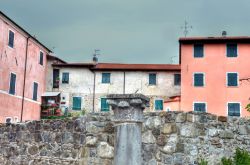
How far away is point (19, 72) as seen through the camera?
3328 cm

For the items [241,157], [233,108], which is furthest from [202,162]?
[233,108]

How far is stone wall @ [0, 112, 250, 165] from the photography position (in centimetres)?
911

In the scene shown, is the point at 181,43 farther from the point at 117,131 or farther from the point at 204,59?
the point at 117,131

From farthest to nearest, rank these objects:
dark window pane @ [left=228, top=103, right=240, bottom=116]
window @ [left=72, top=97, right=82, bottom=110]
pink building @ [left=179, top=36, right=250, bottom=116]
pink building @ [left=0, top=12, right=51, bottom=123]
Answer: window @ [left=72, top=97, right=82, bottom=110] → pink building @ [left=179, top=36, right=250, bottom=116] → dark window pane @ [left=228, top=103, right=240, bottom=116] → pink building @ [left=0, top=12, right=51, bottom=123]

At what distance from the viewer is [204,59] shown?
35.9 metres

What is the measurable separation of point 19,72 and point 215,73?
18138 mm

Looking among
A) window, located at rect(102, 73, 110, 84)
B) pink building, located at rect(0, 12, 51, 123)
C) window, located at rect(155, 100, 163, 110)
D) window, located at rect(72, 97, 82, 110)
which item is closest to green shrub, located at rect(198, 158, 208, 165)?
pink building, located at rect(0, 12, 51, 123)

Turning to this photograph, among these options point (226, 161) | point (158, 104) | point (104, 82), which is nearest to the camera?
point (226, 161)

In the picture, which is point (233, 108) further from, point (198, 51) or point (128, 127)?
point (128, 127)

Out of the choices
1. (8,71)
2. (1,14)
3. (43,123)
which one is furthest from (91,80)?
(43,123)

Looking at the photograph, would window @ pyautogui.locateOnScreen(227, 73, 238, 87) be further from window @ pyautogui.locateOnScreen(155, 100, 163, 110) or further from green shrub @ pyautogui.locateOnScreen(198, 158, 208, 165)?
green shrub @ pyautogui.locateOnScreen(198, 158, 208, 165)

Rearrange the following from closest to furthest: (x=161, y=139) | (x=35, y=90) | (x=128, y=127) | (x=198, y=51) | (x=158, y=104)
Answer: (x=128, y=127) < (x=161, y=139) < (x=198, y=51) < (x=35, y=90) < (x=158, y=104)

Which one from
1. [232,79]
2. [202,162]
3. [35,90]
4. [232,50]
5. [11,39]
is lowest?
[202,162]

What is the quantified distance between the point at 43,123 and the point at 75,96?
28360 millimetres
